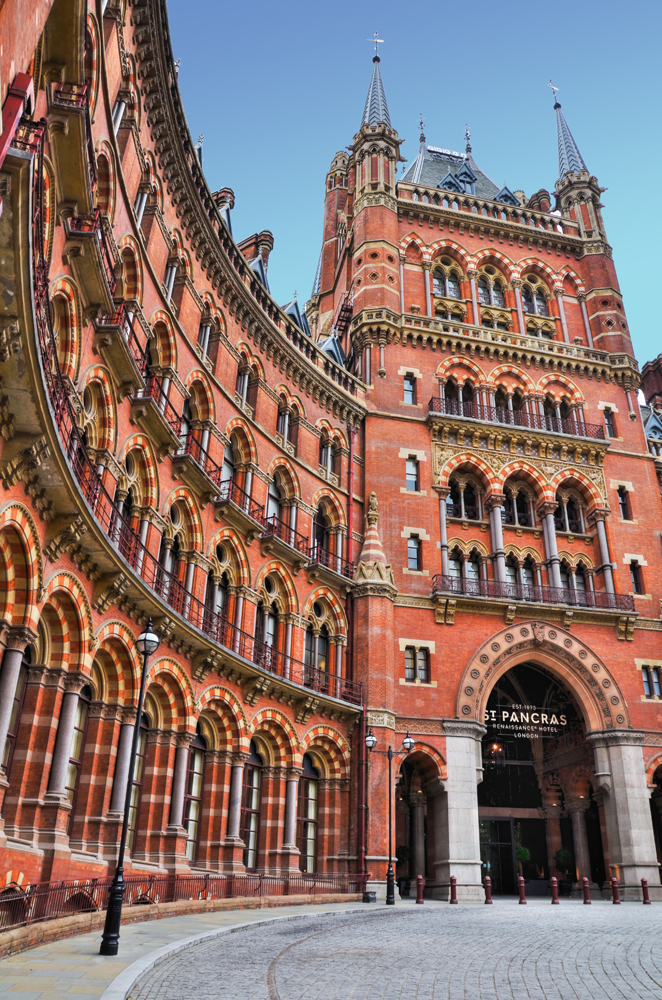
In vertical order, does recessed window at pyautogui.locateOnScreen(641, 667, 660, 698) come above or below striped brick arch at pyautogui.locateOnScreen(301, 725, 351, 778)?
above

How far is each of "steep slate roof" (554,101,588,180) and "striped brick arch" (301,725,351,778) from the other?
37.0m

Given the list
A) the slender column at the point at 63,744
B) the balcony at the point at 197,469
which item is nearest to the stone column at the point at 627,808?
the balcony at the point at 197,469

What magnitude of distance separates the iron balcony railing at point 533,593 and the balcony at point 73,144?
2239 centimetres

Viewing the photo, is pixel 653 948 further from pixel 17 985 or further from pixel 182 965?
pixel 17 985

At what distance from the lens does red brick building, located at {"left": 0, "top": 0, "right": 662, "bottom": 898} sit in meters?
15.6

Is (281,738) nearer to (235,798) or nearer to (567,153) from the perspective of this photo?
(235,798)

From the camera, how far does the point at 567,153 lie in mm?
49750

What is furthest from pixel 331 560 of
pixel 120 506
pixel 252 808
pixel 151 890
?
pixel 151 890

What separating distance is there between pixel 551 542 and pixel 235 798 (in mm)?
19168

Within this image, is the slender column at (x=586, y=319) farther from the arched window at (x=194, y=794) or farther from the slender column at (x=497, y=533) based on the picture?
the arched window at (x=194, y=794)

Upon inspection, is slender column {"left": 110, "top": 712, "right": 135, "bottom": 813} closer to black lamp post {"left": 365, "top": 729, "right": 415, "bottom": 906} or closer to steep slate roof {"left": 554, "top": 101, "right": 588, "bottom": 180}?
black lamp post {"left": 365, "top": 729, "right": 415, "bottom": 906}

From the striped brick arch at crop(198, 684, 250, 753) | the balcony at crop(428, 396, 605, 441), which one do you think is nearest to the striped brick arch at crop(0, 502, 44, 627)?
the striped brick arch at crop(198, 684, 250, 753)

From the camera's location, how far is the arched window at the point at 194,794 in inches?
906

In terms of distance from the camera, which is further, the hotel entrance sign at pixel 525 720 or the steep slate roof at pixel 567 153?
the steep slate roof at pixel 567 153
